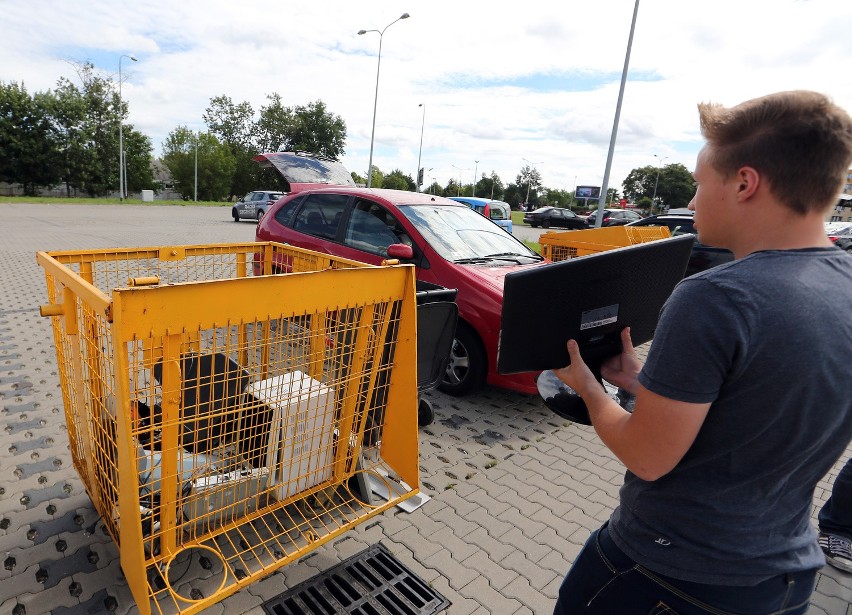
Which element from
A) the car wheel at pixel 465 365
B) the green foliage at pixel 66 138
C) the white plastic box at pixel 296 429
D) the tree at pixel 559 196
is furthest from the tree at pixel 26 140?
the tree at pixel 559 196

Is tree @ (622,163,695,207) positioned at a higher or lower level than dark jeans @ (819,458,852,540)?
higher

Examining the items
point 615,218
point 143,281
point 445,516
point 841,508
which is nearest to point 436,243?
point 445,516

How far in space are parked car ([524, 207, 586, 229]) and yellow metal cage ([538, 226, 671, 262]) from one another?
27.4 meters

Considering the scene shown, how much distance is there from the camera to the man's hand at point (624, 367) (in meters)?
1.40

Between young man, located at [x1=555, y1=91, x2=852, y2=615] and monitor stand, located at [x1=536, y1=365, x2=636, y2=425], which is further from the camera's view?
monitor stand, located at [x1=536, y1=365, x2=636, y2=425]

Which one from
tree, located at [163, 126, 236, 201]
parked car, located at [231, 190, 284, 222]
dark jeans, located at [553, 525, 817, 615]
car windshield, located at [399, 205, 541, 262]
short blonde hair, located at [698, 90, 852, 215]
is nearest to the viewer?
short blonde hair, located at [698, 90, 852, 215]

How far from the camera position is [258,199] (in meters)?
25.4

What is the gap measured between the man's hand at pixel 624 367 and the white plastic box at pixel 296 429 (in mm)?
1324

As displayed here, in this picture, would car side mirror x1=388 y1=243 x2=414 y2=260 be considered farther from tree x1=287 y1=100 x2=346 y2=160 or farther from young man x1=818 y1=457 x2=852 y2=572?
tree x1=287 y1=100 x2=346 y2=160

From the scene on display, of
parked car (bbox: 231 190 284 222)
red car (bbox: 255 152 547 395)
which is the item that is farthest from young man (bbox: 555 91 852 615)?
parked car (bbox: 231 190 284 222)

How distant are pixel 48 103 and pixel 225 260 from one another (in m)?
48.9

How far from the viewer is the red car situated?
4199 millimetres

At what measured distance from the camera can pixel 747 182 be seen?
3.16 ft

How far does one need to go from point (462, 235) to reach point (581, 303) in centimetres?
373
